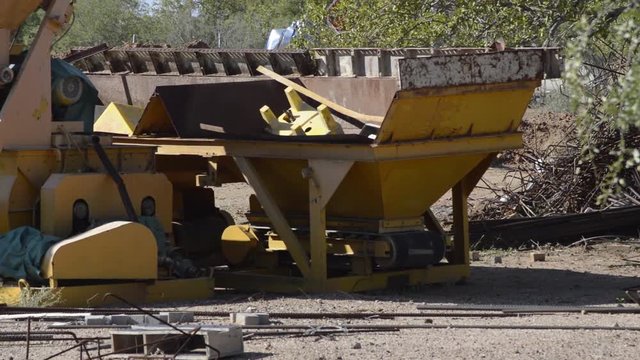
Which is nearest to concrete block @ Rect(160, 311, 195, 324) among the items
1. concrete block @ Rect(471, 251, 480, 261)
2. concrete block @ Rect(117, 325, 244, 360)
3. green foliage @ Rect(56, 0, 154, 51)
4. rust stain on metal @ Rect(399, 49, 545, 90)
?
concrete block @ Rect(117, 325, 244, 360)

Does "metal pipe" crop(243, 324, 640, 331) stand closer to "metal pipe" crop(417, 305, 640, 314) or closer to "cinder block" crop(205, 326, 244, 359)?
"metal pipe" crop(417, 305, 640, 314)

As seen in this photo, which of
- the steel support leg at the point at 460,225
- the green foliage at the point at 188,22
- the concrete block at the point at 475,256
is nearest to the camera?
the steel support leg at the point at 460,225

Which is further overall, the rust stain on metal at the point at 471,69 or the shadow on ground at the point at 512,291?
the shadow on ground at the point at 512,291

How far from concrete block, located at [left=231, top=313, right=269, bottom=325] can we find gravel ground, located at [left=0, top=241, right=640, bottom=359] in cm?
35

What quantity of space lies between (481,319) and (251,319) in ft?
5.86

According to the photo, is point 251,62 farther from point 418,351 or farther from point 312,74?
point 418,351

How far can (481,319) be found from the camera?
1002cm

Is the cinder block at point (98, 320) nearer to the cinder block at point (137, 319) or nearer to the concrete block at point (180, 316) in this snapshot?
the cinder block at point (137, 319)

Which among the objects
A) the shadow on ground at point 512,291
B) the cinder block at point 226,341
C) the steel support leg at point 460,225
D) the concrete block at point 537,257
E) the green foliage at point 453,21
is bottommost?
the cinder block at point 226,341

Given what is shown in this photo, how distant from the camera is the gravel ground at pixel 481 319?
27.7ft

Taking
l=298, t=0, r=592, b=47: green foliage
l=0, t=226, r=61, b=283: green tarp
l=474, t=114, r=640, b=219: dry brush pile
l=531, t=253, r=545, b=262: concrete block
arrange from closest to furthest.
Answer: l=0, t=226, r=61, b=283: green tarp < l=531, t=253, r=545, b=262: concrete block < l=474, t=114, r=640, b=219: dry brush pile < l=298, t=0, r=592, b=47: green foliage

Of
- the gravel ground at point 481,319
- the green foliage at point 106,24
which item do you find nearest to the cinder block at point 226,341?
the gravel ground at point 481,319

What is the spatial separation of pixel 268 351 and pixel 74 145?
355 cm

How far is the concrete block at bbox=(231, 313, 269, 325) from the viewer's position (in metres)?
9.32
